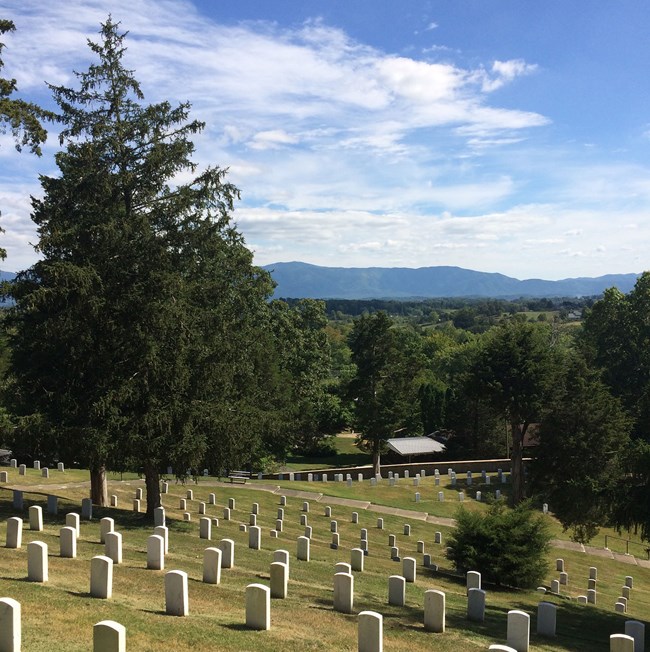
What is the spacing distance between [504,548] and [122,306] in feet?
44.9

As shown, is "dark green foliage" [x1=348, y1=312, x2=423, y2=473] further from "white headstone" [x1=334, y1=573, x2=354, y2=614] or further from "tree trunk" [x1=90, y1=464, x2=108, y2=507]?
"white headstone" [x1=334, y1=573, x2=354, y2=614]

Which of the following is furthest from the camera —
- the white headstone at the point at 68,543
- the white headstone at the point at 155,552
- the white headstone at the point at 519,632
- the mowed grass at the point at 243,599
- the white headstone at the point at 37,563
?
the white headstone at the point at 68,543

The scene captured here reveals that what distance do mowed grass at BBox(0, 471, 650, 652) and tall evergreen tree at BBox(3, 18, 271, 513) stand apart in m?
2.75

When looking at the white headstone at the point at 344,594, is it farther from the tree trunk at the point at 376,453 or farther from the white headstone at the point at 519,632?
the tree trunk at the point at 376,453

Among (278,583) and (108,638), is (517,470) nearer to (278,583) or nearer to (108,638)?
(278,583)

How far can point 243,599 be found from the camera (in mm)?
11758

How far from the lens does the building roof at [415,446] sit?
173 ft

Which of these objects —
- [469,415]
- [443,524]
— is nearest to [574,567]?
[443,524]

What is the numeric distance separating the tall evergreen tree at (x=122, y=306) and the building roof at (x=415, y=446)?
3264 centimetres

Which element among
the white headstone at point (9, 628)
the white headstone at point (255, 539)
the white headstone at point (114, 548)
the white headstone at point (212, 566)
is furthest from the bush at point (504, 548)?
the white headstone at point (9, 628)

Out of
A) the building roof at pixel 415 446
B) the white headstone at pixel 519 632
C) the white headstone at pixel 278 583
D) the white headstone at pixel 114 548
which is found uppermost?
the white headstone at pixel 114 548

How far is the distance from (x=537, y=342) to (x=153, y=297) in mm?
28607

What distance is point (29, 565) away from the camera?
11.2 metres

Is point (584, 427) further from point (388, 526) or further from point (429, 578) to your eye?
point (429, 578)
